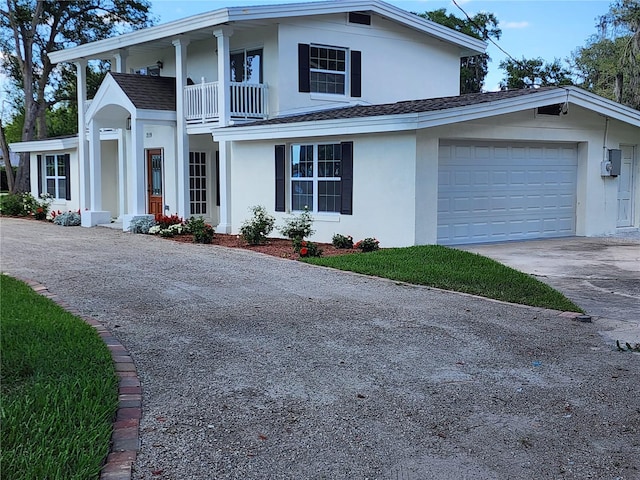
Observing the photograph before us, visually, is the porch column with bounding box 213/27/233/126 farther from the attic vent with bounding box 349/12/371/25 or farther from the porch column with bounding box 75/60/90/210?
the porch column with bounding box 75/60/90/210

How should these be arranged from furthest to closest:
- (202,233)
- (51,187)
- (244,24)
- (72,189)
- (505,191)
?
(51,187)
(72,189)
(244,24)
(505,191)
(202,233)

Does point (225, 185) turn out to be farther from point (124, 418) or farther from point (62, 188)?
point (124, 418)

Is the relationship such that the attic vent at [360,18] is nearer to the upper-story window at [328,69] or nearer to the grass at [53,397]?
the upper-story window at [328,69]

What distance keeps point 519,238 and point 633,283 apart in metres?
5.71

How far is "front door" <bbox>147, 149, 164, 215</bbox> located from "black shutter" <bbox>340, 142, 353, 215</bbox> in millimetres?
8294

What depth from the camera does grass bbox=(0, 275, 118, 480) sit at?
382 cm

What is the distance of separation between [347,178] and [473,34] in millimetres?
21762

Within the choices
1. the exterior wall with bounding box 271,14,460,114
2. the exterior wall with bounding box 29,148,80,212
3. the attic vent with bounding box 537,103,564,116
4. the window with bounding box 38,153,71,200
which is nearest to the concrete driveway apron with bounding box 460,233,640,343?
the attic vent with bounding box 537,103,564,116

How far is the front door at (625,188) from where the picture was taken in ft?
58.2

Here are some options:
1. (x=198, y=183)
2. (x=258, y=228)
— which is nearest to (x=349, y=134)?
(x=258, y=228)

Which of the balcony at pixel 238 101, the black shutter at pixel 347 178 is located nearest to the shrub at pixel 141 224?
the balcony at pixel 238 101

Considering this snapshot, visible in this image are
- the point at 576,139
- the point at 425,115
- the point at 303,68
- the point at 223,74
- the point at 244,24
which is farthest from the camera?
the point at 303,68

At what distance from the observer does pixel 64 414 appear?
174 inches

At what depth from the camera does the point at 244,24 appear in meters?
17.4
